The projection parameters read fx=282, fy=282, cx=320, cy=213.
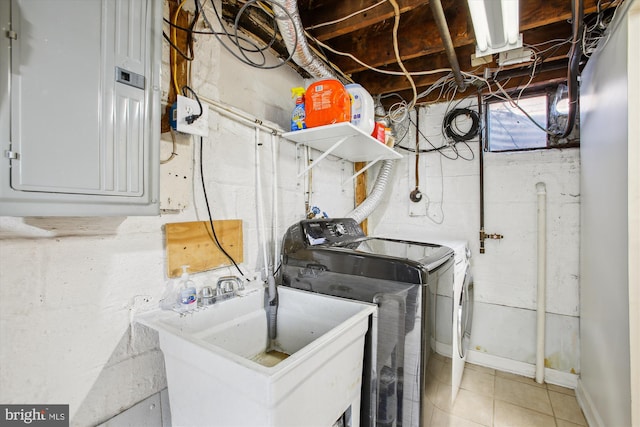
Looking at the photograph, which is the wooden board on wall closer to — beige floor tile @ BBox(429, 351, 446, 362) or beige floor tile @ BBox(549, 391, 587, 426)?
beige floor tile @ BBox(429, 351, 446, 362)

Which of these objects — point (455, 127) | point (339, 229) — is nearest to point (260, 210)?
point (339, 229)

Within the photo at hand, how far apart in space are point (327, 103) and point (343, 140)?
269mm

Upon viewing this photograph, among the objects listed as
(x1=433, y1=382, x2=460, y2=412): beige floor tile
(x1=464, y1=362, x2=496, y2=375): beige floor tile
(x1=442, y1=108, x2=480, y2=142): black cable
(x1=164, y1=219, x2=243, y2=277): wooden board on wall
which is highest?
(x1=442, y1=108, x2=480, y2=142): black cable

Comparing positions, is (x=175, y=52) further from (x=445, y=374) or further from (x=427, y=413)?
(x=445, y=374)

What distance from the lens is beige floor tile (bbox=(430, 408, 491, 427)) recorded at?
1375 mm

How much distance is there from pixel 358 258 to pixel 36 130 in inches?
45.0

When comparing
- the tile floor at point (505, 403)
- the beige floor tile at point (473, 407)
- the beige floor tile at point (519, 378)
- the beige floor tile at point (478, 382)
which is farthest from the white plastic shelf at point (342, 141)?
the beige floor tile at point (519, 378)

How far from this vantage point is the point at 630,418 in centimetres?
126

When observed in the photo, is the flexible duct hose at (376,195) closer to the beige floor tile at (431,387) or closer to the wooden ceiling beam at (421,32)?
the wooden ceiling beam at (421,32)

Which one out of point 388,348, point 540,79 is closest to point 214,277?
point 388,348

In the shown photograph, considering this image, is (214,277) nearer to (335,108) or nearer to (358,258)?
(358,258)

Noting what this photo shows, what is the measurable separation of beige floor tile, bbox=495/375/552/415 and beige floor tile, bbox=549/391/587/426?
0.04 m

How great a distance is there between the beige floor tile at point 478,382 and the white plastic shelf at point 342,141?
193 centimetres

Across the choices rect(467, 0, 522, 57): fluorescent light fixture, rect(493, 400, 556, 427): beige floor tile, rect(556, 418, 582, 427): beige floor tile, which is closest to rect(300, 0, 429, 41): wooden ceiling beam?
rect(467, 0, 522, 57): fluorescent light fixture
